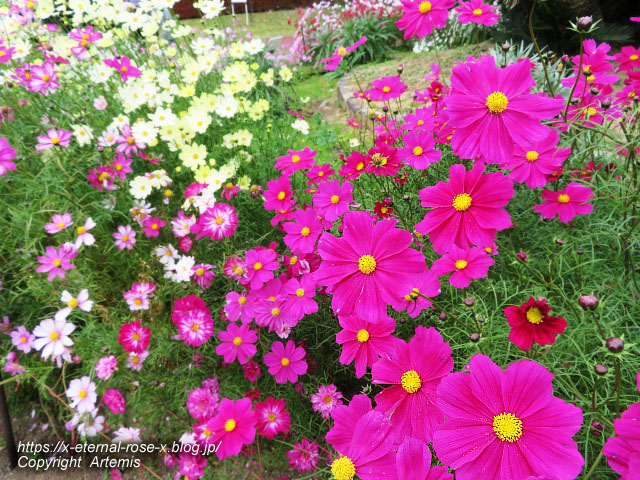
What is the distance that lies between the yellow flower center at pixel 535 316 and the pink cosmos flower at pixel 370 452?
0.33 metres

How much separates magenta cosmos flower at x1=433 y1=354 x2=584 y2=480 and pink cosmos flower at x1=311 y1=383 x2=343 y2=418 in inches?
28.3

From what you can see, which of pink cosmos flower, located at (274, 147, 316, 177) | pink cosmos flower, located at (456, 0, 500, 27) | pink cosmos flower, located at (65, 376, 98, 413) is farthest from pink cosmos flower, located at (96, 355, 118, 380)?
pink cosmos flower, located at (456, 0, 500, 27)

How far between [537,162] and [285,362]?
36.5 inches

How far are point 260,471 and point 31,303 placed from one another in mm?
1419

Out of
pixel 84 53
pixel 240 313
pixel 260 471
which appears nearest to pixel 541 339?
pixel 240 313

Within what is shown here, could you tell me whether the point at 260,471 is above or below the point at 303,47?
below

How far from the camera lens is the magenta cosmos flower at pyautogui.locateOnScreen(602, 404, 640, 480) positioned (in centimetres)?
43

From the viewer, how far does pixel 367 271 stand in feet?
2.37

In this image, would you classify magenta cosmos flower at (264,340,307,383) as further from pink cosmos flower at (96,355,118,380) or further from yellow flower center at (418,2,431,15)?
yellow flower center at (418,2,431,15)

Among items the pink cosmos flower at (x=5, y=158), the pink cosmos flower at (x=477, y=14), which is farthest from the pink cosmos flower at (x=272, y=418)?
the pink cosmos flower at (x=477, y=14)

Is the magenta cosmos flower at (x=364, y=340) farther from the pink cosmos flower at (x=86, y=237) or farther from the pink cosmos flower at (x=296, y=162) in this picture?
the pink cosmos flower at (x=86, y=237)

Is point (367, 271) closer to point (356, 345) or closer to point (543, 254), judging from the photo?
point (356, 345)

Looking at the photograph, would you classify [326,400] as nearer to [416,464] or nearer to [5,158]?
[416,464]

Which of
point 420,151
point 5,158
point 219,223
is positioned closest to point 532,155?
point 420,151
